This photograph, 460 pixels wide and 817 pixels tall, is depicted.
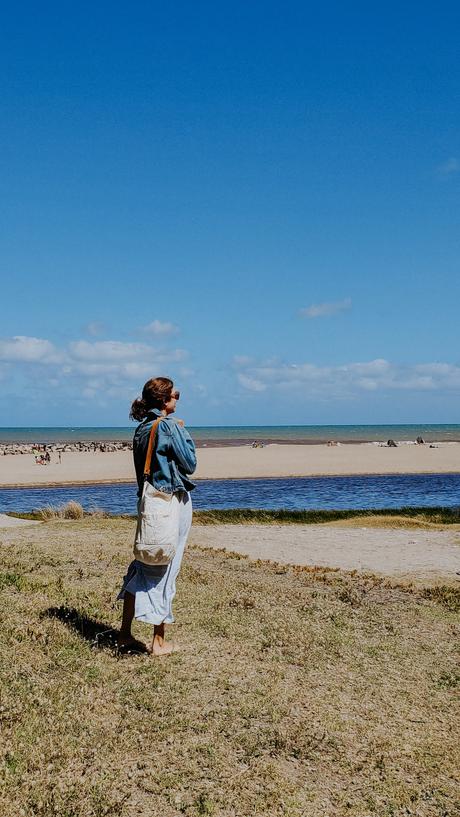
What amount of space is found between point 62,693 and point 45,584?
13.7 ft

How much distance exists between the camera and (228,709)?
617 centimetres

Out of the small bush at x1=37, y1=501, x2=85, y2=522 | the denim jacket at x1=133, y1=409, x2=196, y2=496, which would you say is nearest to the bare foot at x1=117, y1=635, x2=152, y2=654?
the denim jacket at x1=133, y1=409, x2=196, y2=496

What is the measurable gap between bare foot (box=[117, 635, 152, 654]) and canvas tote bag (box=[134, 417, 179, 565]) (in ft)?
4.25

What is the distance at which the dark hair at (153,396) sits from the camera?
6.91 metres

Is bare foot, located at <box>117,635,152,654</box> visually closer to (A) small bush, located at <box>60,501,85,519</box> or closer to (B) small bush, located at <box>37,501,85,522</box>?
(B) small bush, located at <box>37,501,85,522</box>

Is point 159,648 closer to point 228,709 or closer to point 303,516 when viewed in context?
point 228,709

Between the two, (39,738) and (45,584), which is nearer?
(39,738)

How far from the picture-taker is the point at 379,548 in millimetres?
19547

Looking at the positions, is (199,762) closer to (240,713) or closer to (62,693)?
(240,713)

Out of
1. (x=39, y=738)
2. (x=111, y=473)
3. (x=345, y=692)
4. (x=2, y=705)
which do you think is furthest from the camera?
(x=111, y=473)

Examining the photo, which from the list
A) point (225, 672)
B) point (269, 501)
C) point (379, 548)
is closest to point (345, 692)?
point (225, 672)

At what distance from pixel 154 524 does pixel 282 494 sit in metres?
35.3

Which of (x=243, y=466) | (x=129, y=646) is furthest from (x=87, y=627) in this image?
(x=243, y=466)

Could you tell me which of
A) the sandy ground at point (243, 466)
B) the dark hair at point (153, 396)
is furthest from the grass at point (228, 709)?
the sandy ground at point (243, 466)
